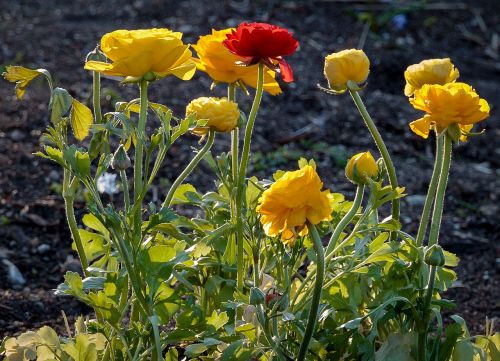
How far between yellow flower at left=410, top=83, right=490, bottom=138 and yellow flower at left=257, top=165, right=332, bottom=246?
31cm

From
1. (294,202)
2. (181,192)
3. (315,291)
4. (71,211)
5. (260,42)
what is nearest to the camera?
(294,202)

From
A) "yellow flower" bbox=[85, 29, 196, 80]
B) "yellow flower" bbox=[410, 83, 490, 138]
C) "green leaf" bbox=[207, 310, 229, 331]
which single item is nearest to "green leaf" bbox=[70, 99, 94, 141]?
"yellow flower" bbox=[85, 29, 196, 80]

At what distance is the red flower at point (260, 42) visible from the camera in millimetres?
1560

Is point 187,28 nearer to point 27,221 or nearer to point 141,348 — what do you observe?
point 27,221

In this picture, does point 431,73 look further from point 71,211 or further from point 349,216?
point 71,211

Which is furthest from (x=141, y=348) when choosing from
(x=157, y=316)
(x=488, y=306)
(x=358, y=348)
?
(x=488, y=306)

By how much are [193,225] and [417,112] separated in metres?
2.31

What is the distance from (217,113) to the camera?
158cm

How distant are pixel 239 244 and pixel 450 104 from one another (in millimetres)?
430

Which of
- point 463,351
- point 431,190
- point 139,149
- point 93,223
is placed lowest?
point 463,351

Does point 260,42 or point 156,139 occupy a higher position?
point 260,42

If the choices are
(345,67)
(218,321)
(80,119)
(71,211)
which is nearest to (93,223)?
(71,211)

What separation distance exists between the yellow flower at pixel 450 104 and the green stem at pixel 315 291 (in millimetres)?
330

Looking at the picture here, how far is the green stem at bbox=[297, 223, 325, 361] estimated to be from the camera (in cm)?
141
